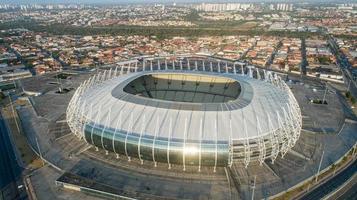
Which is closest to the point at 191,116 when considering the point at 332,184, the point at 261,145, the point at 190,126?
the point at 190,126

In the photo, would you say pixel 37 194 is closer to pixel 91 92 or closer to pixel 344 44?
pixel 91 92

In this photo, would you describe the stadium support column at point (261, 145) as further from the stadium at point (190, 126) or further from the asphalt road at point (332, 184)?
the asphalt road at point (332, 184)

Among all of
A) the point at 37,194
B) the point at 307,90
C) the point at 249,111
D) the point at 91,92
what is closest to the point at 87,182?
the point at 37,194

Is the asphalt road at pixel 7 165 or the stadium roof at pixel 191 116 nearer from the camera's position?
the stadium roof at pixel 191 116

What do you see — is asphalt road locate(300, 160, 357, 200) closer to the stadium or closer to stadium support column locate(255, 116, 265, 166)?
the stadium

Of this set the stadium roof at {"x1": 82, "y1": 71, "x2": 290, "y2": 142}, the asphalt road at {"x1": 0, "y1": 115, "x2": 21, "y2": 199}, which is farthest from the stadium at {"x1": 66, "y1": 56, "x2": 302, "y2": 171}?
the asphalt road at {"x1": 0, "y1": 115, "x2": 21, "y2": 199}

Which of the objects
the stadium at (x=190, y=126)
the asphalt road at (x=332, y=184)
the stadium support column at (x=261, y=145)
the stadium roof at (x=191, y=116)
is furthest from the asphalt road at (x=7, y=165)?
the asphalt road at (x=332, y=184)

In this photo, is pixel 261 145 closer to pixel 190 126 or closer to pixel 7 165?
pixel 190 126
